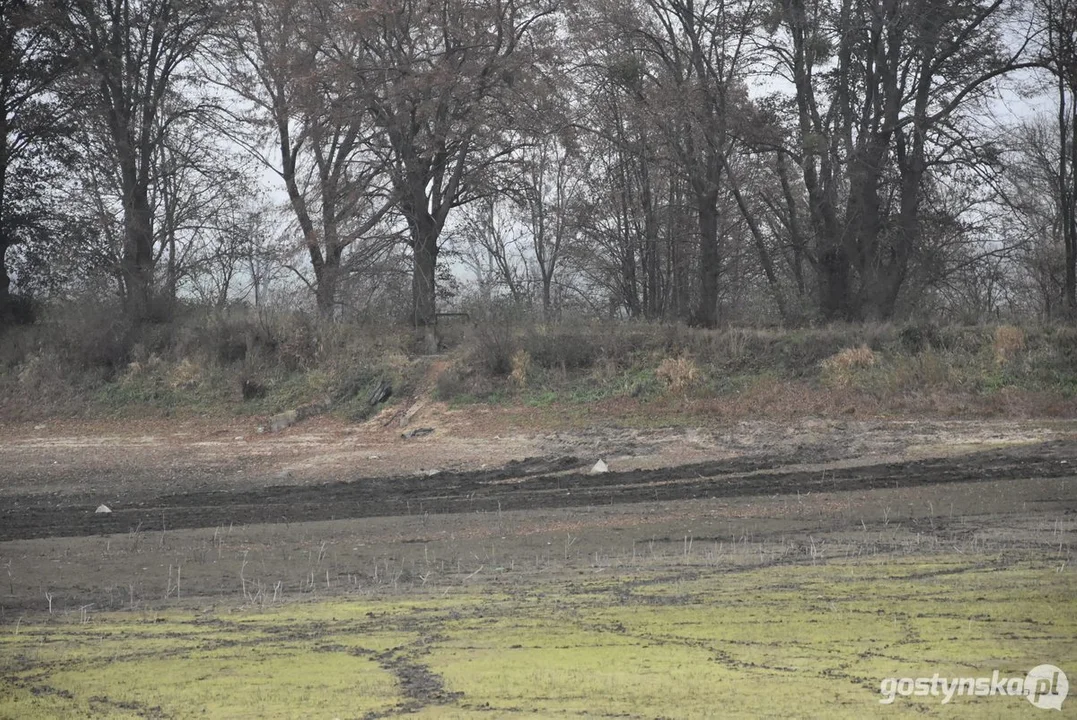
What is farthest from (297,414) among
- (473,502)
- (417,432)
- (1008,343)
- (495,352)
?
(1008,343)

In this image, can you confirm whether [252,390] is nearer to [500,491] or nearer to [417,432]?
[417,432]

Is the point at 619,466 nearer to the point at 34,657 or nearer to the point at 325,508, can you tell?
the point at 325,508

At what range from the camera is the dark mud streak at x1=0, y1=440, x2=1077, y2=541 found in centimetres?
1766

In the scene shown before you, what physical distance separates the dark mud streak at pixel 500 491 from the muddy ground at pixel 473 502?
0.07 m

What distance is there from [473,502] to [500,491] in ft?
4.74

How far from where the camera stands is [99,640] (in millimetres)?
9398

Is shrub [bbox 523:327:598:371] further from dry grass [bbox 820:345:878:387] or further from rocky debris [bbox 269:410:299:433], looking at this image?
rocky debris [bbox 269:410:299:433]

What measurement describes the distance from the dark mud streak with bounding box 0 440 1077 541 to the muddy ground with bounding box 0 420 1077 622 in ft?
0.23

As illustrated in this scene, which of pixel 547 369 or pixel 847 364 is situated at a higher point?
pixel 547 369

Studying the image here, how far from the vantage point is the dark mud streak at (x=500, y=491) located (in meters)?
17.7

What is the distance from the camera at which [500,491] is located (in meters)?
19.8

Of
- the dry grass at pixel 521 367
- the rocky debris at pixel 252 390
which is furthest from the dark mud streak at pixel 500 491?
the rocky debris at pixel 252 390

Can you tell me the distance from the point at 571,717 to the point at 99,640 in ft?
15.1

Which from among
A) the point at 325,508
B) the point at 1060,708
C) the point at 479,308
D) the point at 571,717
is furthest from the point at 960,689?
the point at 479,308
